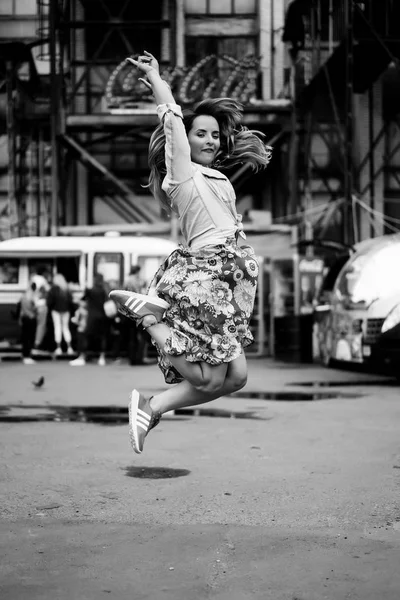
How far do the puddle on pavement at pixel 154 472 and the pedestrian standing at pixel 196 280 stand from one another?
925 mm

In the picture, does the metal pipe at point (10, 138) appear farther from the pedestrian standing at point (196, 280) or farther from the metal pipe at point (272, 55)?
the pedestrian standing at point (196, 280)

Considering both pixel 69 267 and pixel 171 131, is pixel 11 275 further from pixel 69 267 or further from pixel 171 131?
pixel 171 131

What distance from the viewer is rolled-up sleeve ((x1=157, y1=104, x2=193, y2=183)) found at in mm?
5219

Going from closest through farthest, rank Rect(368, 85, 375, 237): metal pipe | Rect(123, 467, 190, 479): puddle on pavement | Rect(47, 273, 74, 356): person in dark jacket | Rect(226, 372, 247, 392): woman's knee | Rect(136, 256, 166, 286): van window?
1. Rect(226, 372, 247, 392): woman's knee
2. Rect(123, 467, 190, 479): puddle on pavement
3. Rect(47, 273, 74, 356): person in dark jacket
4. Rect(136, 256, 166, 286): van window
5. Rect(368, 85, 375, 237): metal pipe

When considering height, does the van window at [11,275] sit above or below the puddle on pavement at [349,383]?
above

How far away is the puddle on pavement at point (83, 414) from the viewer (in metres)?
9.75

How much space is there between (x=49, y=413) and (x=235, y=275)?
5490 mm

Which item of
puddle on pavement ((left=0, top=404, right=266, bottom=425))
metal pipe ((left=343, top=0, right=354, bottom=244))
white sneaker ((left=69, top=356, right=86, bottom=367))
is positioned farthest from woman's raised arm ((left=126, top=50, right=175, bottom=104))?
metal pipe ((left=343, top=0, right=354, bottom=244))

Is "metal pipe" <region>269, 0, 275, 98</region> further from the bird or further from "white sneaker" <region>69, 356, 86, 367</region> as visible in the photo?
the bird

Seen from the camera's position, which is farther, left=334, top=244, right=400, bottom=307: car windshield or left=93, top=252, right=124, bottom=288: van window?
left=93, top=252, right=124, bottom=288: van window

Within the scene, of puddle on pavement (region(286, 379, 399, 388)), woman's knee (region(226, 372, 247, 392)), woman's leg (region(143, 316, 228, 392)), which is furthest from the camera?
Result: puddle on pavement (region(286, 379, 399, 388))

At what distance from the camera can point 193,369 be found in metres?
5.32

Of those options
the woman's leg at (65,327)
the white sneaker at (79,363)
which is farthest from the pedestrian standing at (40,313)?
the white sneaker at (79,363)

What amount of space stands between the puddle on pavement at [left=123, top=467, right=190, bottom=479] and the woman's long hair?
63.7 inches
